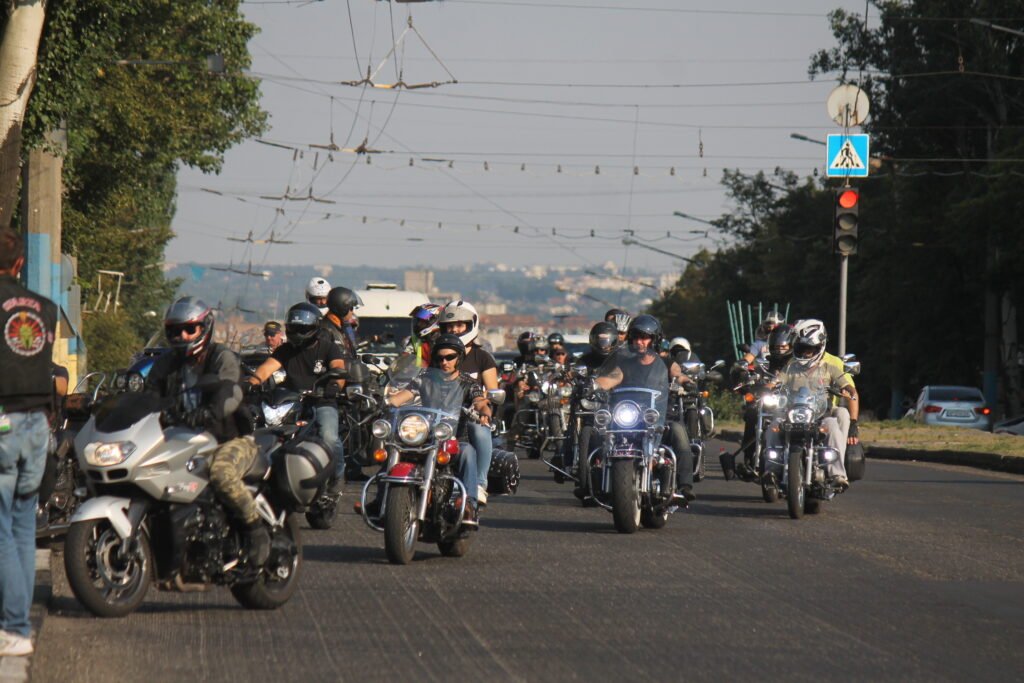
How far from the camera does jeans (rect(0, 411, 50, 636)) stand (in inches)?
285

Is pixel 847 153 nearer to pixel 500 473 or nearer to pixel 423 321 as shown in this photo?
pixel 423 321

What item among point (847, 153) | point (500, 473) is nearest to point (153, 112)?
point (847, 153)

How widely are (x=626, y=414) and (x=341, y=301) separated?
2.77 m

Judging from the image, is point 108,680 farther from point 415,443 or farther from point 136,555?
point 415,443

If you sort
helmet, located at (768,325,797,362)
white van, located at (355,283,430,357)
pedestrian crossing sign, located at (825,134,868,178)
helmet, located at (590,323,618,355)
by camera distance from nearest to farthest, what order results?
1. helmet, located at (768,325,797,362)
2. helmet, located at (590,323,618,355)
3. pedestrian crossing sign, located at (825,134,868,178)
4. white van, located at (355,283,430,357)

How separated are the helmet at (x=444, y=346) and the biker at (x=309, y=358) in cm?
177

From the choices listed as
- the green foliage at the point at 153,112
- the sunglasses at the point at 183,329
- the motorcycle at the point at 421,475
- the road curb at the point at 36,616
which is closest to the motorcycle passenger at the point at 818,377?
the motorcycle at the point at 421,475

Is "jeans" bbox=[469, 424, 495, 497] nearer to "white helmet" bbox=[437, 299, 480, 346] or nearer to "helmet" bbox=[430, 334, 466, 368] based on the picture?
"helmet" bbox=[430, 334, 466, 368]

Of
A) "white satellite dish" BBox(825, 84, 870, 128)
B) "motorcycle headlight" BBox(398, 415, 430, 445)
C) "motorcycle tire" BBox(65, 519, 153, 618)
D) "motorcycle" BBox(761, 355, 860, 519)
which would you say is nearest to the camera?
"motorcycle tire" BBox(65, 519, 153, 618)

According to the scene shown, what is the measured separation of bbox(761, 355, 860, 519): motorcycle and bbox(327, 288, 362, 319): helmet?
146 inches

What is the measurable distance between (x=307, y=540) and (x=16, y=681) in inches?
218

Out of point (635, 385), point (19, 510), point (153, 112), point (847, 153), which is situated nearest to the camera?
point (19, 510)

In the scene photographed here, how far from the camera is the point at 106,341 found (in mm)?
Result: 58750

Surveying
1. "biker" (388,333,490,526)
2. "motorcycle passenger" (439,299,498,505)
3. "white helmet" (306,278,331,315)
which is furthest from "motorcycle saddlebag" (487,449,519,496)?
"white helmet" (306,278,331,315)
